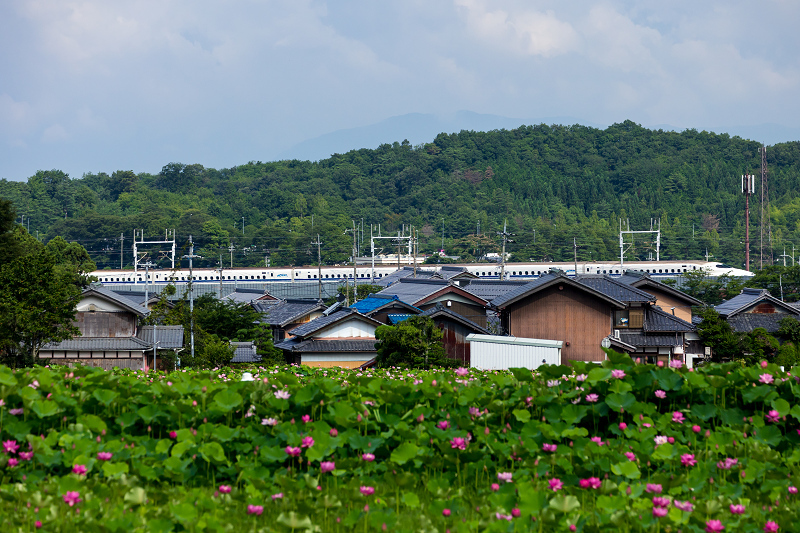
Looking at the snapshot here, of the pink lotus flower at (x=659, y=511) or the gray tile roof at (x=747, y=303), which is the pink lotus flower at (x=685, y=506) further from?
the gray tile roof at (x=747, y=303)

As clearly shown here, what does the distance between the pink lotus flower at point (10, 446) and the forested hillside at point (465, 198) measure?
79083 millimetres

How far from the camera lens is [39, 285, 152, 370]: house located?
74.3ft

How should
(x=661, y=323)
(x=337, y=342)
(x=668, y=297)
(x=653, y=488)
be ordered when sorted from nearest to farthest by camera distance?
(x=653, y=488) < (x=661, y=323) < (x=337, y=342) < (x=668, y=297)

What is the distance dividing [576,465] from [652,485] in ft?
1.83

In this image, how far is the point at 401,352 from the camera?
707 inches

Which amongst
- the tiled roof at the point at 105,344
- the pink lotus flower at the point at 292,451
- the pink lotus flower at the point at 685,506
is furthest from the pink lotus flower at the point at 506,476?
the tiled roof at the point at 105,344

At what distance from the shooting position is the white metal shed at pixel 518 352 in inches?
632

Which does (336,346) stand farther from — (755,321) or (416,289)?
(755,321)

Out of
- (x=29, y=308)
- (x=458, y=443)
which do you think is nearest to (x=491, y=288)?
(x=29, y=308)

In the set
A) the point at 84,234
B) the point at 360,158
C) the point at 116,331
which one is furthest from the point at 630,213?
the point at 116,331

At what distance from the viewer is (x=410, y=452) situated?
4688 mm

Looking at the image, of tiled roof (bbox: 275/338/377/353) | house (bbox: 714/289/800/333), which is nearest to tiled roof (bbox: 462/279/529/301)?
tiled roof (bbox: 275/338/377/353)

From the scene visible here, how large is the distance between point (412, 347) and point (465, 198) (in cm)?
9364

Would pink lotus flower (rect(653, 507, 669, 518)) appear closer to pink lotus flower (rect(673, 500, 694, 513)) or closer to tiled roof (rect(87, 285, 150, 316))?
pink lotus flower (rect(673, 500, 694, 513))
